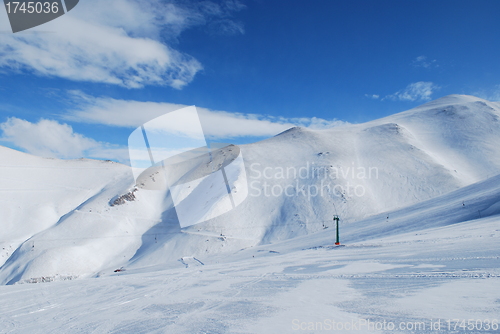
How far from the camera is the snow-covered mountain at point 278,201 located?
2808 cm

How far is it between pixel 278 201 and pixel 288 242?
12.6 meters

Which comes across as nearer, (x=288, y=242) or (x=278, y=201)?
(x=288, y=242)

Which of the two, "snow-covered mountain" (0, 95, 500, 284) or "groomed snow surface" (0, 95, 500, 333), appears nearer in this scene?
"groomed snow surface" (0, 95, 500, 333)

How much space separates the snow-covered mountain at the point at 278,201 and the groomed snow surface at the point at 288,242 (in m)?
0.22

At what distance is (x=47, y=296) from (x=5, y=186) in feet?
184

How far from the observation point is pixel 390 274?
6.33 metres

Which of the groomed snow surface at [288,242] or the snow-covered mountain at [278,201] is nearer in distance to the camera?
the groomed snow surface at [288,242]

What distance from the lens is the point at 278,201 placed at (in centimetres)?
3662

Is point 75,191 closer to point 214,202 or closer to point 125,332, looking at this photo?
point 214,202

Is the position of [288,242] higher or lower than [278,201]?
lower

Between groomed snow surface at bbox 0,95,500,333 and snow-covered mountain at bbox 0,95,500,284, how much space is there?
0.22 m

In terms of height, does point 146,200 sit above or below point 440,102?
below

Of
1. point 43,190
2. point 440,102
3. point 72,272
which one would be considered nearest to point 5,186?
point 43,190

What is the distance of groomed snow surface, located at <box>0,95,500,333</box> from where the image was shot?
Answer: 4531mm
